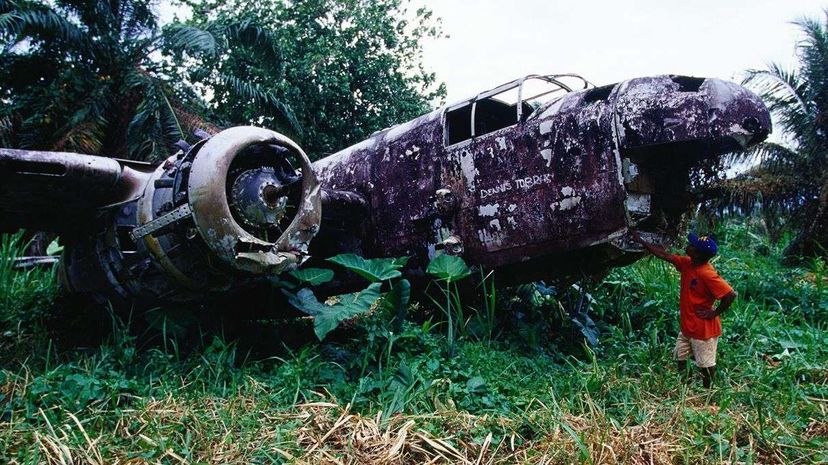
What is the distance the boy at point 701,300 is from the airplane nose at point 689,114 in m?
0.84

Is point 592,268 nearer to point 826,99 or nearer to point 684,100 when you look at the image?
point 684,100

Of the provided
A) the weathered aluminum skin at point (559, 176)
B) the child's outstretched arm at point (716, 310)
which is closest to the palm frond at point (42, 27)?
the weathered aluminum skin at point (559, 176)

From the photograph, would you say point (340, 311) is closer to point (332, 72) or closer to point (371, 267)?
point (371, 267)

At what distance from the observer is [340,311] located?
5.07 m

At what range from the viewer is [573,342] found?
6609mm

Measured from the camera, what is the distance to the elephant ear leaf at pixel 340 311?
4.92 meters

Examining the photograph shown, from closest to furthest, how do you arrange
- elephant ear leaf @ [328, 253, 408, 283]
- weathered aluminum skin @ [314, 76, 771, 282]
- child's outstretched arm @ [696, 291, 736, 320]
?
weathered aluminum skin @ [314, 76, 771, 282] < child's outstretched arm @ [696, 291, 736, 320] < elephant ear leaf @ [328, 253, 408, 283]

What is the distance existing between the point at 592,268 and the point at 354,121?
15.7m

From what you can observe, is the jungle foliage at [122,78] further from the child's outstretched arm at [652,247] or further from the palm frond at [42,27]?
the child's outstretched arm at [652,247]

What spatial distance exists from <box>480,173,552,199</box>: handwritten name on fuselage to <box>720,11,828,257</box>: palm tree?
9681mm

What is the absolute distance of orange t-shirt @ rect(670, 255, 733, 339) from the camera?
523 centimetres

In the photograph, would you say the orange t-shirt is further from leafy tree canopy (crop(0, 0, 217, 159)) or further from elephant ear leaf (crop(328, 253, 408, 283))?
leafy tree canopy (crop(0, 0, 217, 159))

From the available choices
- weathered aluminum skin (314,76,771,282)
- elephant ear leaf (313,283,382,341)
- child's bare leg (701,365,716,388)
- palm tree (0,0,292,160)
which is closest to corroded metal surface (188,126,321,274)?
elephant ear leaf (313,283,382,341)

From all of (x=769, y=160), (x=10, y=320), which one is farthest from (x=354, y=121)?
(x=10, y=320)
